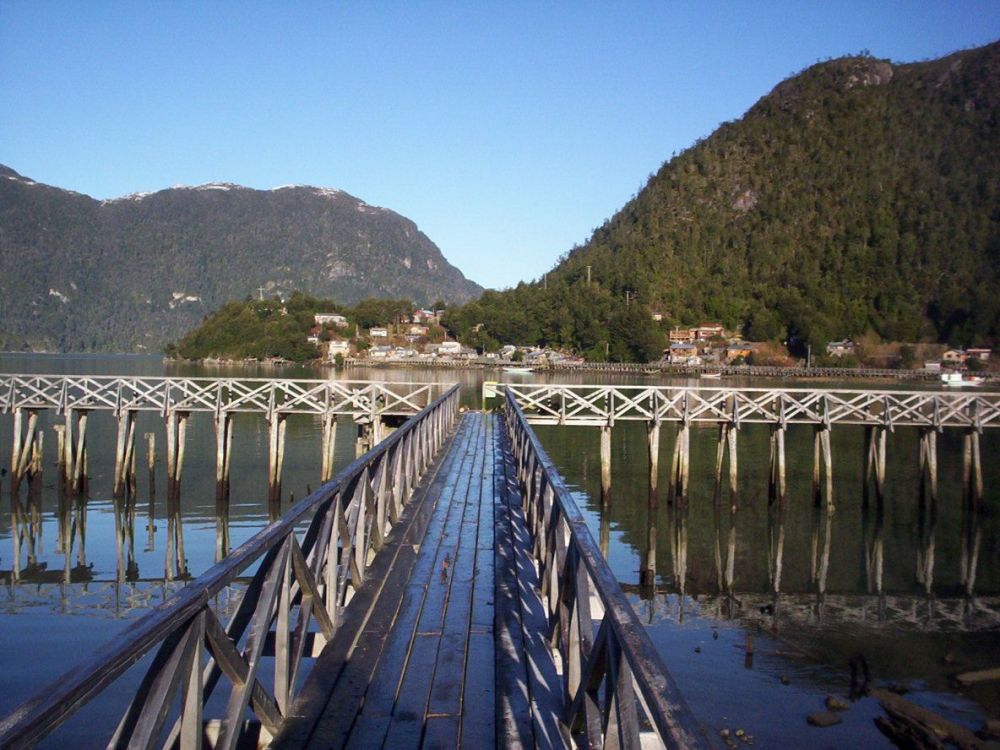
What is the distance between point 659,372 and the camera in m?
127

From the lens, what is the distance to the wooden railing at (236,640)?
2754 millimetres

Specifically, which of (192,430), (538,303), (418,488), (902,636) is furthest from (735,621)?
(538,303)

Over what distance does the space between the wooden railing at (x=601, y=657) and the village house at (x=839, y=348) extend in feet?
440

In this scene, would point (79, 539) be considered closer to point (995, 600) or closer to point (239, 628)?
point (239, 628)

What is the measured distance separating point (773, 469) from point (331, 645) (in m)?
21.0

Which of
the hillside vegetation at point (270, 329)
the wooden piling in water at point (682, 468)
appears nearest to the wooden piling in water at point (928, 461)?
the wooden piling in water at point (682, 468)

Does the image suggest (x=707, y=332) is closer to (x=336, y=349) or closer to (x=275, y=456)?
(x=336, y=349)

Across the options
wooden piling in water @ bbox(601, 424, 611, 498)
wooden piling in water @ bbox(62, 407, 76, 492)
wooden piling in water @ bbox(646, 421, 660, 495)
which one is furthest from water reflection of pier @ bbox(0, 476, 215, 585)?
wooden piling in water @ bbox(646, 421, 660, 495)

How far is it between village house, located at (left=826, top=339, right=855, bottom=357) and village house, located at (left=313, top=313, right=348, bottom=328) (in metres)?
96.9

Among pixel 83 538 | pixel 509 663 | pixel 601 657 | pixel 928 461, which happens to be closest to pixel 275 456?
pixel 83 538

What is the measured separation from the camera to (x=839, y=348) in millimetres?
133000

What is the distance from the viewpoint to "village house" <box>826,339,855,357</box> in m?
132

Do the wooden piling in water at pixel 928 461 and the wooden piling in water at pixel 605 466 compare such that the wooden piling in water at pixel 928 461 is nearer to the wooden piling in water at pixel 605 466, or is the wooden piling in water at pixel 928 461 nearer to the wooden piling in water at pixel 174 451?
the wooden piling in water at pixel 605 466

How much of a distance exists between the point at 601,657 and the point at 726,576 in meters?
14.9
